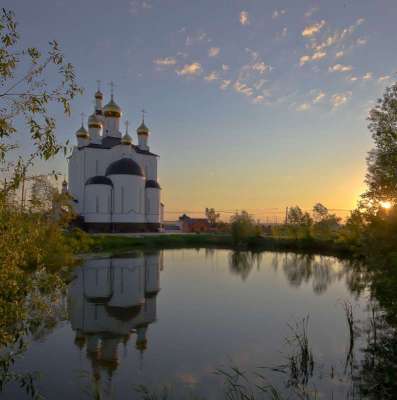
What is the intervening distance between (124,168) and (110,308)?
3822 cm

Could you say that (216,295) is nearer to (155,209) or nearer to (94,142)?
(155,209)

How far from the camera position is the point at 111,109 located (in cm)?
5753

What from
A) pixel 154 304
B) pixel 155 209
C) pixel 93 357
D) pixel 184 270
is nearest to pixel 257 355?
pixel 93 357

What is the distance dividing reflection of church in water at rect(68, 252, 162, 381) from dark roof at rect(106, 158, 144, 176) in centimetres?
2696

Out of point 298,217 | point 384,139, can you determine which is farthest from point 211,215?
point 384,139

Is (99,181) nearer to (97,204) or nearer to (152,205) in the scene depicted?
(97,204)

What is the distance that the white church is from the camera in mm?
49250

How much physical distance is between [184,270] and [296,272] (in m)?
7.64

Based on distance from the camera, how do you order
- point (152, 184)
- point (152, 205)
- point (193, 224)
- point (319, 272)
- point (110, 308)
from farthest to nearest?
point (193, 224) → point (152, 184) → point (152, 205) → point (319, 272) → point (110, 308)

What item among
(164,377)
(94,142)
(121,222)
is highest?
(94,142)

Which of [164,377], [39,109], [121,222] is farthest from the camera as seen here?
[121,222]

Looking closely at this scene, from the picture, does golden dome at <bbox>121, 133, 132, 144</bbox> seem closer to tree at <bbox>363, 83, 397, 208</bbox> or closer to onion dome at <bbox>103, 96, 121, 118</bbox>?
onion dome at <bbox>103, 96, 121, 118</bbox>

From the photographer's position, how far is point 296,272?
2411 cm

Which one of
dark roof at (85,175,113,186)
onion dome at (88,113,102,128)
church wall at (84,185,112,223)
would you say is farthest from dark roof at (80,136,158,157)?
church wall at (84,185,112,223)
